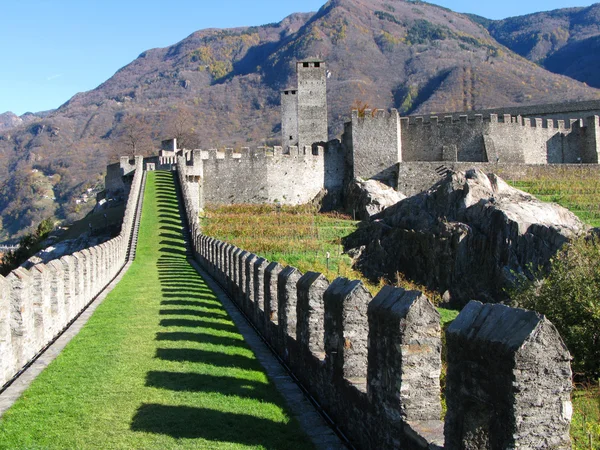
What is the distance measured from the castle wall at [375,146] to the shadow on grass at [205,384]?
4175 centimetres

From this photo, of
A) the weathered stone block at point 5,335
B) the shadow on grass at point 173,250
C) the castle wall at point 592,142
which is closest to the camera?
the weathered stone block at point 5,335

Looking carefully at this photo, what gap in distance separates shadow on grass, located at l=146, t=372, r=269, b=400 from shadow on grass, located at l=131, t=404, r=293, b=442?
0.74m

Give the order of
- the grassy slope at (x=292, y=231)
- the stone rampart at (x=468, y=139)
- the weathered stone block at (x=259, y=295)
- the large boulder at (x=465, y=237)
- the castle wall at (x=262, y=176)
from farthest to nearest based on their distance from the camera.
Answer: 1. the stone rampart at (x=468, y=139)
2. the castle wall at (x=262, y=176)
3. the grassy slope at (x=292, y=231)
4. the large boulder at (x=465, y=237)
5. the weathered stone block at (x=259, y=295)

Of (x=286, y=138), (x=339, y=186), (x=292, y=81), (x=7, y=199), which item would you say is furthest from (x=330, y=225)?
(x=292, y=81)

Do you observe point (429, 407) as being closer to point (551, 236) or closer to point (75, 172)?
point (551, 236)

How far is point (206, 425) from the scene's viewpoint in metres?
6.81

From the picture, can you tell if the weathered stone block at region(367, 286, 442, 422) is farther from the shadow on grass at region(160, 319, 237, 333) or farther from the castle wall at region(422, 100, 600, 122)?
the castle wall at region(422, 100, 600, 122)

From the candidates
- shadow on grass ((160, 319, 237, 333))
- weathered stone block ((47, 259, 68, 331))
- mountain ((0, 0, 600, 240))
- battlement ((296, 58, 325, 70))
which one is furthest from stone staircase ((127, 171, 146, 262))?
mountain ((0, 0, 600, 240))

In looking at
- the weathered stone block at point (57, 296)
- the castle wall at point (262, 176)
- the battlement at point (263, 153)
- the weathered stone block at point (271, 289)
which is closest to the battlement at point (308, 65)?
the battlement at point (263, 153)

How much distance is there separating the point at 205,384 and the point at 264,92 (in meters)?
154

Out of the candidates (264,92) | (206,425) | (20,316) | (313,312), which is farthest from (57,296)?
(264,92)

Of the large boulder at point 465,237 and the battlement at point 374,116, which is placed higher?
the battlement at point 374,116

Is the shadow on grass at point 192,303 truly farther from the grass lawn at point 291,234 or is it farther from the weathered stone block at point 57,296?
the grass lawn at point 291,234

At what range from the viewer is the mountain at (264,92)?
4823 inches
